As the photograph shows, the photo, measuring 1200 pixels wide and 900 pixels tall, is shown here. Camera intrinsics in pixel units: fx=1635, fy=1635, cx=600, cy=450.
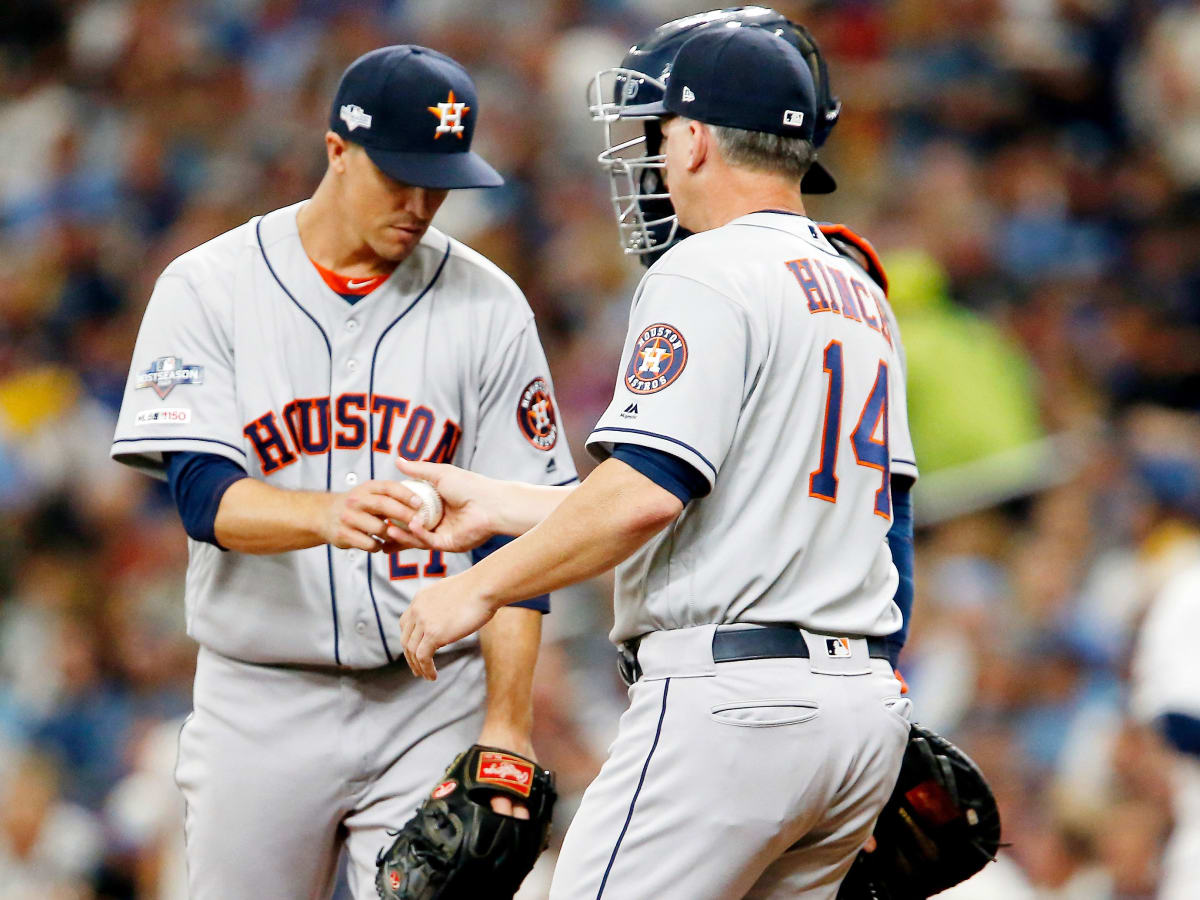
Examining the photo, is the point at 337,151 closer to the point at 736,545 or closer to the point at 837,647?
the point at 736,545

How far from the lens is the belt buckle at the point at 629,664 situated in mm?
2689

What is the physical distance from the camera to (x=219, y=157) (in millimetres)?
8219

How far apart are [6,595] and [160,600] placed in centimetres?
69

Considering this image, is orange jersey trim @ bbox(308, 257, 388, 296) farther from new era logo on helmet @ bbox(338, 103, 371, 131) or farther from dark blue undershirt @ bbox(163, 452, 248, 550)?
dark blue undershirt @ bbox(163, 452, 248, 550)

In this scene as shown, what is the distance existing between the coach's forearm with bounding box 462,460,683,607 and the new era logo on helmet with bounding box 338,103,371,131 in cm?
95

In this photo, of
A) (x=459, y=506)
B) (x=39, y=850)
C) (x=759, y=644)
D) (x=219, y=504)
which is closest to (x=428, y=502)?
(x=459, y=506)

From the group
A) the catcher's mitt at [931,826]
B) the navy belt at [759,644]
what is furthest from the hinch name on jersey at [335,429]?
the catcher's mitt at [931,826]

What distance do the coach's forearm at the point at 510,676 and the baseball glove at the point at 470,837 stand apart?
0.05 metres

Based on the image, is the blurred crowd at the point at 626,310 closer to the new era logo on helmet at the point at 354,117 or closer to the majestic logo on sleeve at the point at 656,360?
the majestic logo on sleeve at the point at 656,360

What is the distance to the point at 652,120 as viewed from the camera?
3.02 meters

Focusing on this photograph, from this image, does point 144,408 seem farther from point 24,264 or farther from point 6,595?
point 24,264

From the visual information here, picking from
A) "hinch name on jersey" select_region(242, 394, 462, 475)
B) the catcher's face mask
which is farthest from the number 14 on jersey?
"hinch name on jersey" select_region(242, 394, 462, 475)

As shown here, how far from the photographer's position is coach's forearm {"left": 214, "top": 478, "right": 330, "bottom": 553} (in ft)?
9.13

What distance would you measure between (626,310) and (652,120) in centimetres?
366
